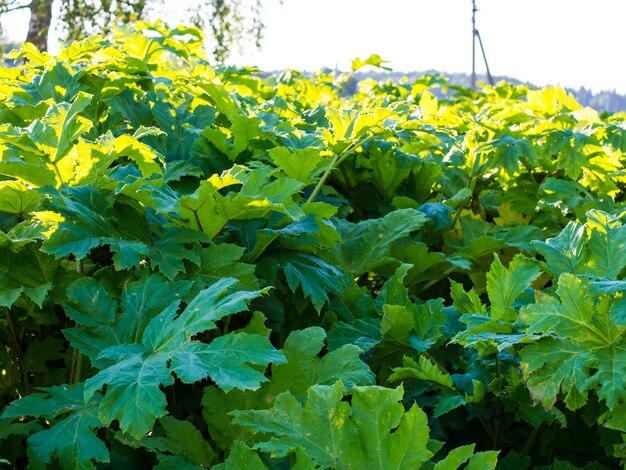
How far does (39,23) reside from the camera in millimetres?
12797

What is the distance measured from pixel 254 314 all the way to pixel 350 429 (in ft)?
1.38

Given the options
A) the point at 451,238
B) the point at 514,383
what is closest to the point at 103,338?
the point at 514,383

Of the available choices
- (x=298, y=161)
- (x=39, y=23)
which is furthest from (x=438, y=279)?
(x=39, y=23)

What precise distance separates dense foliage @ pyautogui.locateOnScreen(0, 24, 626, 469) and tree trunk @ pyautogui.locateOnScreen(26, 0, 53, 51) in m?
10.9

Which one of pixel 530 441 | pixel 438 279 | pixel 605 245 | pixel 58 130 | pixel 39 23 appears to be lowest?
pixel 530 441

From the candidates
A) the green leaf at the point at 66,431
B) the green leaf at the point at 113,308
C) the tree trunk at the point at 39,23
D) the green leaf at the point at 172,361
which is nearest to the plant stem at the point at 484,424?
the green leaf at the point at 172,361

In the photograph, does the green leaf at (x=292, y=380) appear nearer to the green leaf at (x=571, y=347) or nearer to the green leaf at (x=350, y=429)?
the green leaf at (x=350, y=429)

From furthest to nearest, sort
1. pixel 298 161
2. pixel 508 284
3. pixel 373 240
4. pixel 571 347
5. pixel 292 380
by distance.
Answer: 1. pixel 373 240
2. pixel 298 161
3. pixel 508 284
4. pixel 292 380
5. pixel 571 347

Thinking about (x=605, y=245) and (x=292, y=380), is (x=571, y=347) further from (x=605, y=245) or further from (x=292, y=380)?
(x=292, y=380)

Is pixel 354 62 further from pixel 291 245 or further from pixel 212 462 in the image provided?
pixel 212 462

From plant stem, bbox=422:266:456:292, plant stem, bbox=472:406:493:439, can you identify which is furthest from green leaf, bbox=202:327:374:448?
plant stem, bbox=422:266:456:292

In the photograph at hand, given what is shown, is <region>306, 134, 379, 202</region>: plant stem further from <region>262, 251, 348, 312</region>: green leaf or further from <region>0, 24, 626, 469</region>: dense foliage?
<region>262, 251, 348, 312</region>: green leaf

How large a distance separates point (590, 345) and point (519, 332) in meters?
0.19

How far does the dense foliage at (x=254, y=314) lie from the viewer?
4.71 ft
